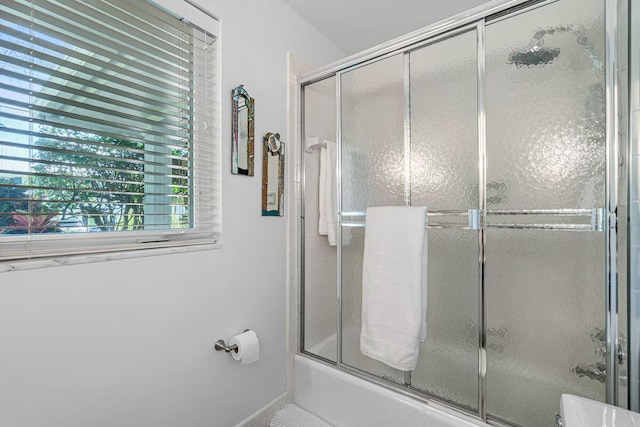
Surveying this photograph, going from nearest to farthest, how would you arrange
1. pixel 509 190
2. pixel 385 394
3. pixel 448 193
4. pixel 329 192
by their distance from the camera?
pixel 509 190 < pixel 448 193 < pixel 385 394 < pixel 329 192

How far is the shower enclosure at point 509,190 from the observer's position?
1045mm

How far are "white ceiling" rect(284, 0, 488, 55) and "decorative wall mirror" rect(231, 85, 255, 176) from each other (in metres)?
0.71

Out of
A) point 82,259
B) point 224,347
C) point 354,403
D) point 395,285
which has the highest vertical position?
point 82,259

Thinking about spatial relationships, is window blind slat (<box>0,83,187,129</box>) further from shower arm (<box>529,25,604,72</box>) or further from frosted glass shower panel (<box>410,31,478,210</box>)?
shower arm (<box>529,25,604,72</box>)

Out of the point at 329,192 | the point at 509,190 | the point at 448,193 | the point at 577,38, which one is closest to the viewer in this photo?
the point at 577,38

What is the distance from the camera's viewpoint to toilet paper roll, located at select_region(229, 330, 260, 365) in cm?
137

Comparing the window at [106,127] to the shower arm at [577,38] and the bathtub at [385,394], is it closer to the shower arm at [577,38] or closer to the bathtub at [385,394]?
the bathtub at [385,394]

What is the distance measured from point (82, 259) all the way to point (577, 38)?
1844 mm

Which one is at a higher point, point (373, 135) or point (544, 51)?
point (544, 51)

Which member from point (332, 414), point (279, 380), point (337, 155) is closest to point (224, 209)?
point (337, 155)

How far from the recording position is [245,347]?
1.38 meters

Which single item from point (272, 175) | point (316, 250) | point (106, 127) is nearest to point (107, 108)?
point (106, 127)

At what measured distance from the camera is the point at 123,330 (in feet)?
3.55

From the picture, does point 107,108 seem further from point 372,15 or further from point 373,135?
point 372,15
